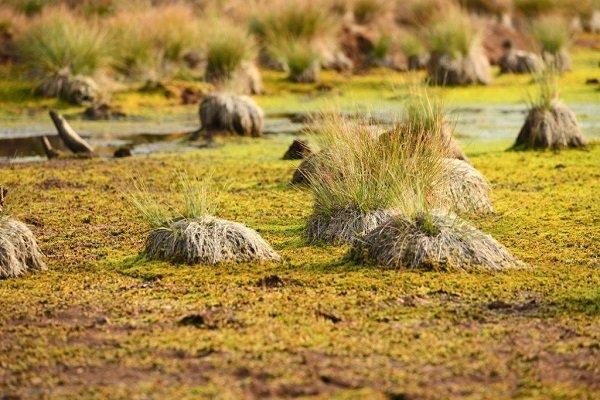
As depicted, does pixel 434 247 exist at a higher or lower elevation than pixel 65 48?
lower

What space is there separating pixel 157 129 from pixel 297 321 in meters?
14.3

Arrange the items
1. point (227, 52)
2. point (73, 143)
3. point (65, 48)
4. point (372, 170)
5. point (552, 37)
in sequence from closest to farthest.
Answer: point (372, 170), point (73, 143), point (65, 48), point (227, 52), point (552, 37)

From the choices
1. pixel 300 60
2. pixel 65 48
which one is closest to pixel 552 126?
pixel 65 48

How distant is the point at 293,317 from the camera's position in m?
9.12

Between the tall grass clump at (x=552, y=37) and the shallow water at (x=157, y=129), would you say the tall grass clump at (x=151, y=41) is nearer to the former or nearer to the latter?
the shallow water at (x=157, y=129)

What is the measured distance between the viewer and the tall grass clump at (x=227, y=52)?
1057 inches

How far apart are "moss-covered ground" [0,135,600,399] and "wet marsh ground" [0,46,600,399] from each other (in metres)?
0.02

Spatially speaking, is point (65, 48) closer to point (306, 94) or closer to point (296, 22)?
point (306, 94)

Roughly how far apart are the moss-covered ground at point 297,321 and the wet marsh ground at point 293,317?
0.05ft

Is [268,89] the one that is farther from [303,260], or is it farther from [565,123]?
[303,260]

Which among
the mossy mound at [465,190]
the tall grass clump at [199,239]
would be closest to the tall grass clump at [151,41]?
the mossy mound at [465,190]

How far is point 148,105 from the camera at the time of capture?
2578 cm

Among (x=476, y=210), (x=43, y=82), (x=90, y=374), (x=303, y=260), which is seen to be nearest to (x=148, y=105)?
(x=43, y=82)

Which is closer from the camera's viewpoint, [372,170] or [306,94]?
[372,170]
